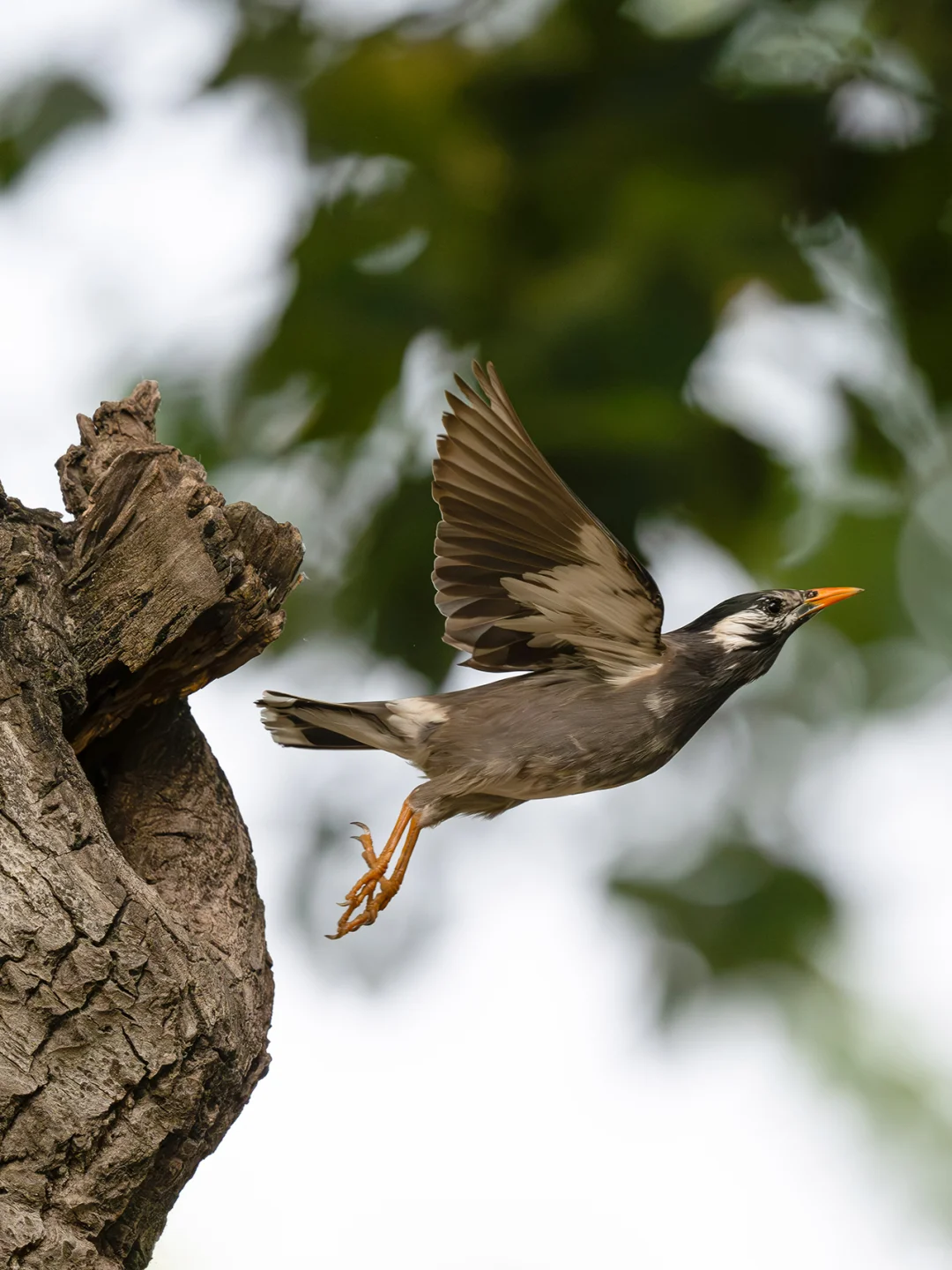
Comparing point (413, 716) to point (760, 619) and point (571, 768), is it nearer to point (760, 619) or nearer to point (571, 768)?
point (571, 768)

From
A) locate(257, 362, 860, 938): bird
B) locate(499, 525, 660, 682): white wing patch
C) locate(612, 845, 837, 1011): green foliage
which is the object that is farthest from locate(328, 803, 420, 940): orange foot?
locate(612, 845, 837, 1011): green foliage

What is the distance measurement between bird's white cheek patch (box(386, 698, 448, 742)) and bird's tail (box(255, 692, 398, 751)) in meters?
0.02

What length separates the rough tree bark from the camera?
2.23 meters

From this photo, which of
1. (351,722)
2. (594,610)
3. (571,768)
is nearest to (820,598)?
(594,610)

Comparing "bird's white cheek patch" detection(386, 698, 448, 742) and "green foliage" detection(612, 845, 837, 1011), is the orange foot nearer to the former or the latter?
"bird's white cheek patch" detection(386, 698, 448, 742)

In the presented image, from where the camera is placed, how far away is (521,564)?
9.32ft

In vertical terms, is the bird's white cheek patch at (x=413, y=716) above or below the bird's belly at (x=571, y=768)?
above

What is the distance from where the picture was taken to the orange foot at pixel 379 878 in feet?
9.24

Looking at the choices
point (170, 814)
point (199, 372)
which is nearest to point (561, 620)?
point (170, 814)

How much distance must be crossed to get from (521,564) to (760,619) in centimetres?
55

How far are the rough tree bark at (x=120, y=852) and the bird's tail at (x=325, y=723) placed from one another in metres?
0.32

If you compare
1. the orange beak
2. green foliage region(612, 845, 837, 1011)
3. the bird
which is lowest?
green foliage region(612, 845, 837, 1011)

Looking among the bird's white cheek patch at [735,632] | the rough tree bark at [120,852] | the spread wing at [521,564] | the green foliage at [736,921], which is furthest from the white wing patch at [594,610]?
the green foliage at [736,921]

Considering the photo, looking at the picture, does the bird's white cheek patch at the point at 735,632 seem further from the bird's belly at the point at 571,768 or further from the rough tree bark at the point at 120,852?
the rough tree bark at the point at 120,852
